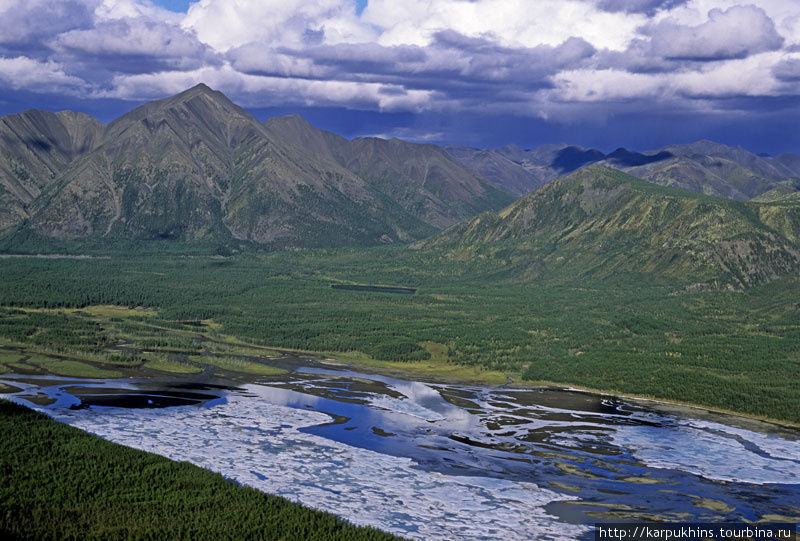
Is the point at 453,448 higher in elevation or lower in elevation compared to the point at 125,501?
lower

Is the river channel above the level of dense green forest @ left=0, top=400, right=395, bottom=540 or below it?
below

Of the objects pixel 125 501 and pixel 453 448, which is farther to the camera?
pixel 453 448

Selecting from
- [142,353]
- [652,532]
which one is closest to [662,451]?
[652,532]

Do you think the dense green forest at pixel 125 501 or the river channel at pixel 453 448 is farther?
the river channel at pixel 453 448

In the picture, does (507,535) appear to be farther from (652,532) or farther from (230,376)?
(230,376)

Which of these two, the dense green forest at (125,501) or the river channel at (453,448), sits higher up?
the dense green forest at (125,501)
